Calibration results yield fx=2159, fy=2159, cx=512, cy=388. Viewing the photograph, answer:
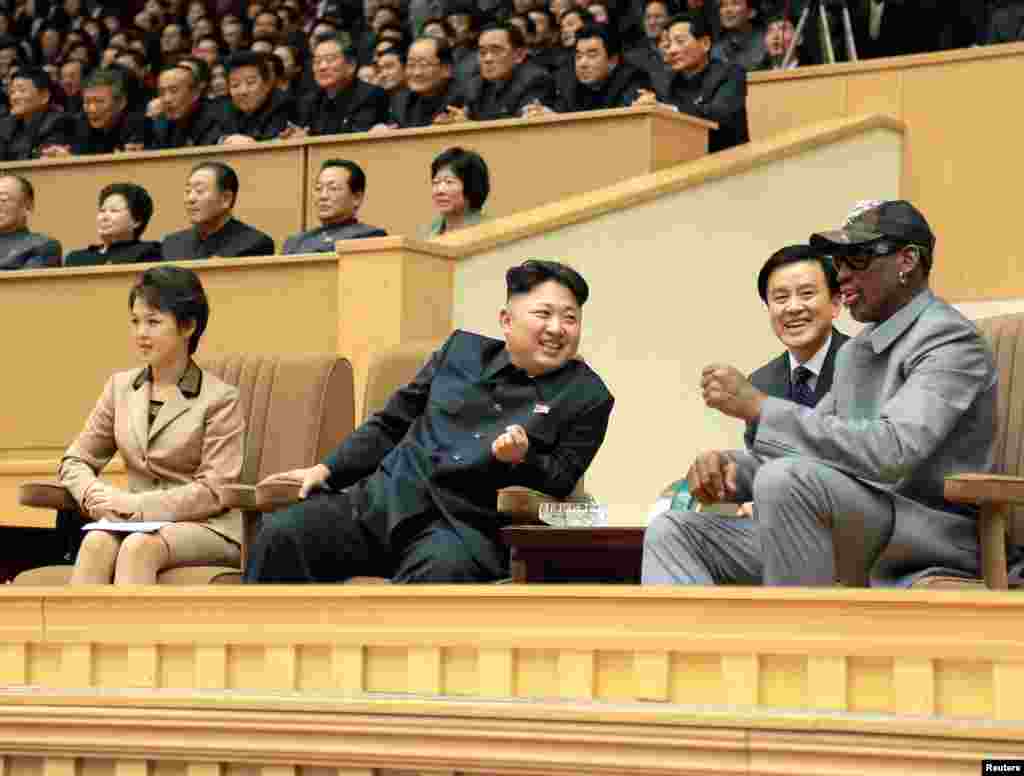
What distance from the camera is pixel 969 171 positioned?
7.22 meters

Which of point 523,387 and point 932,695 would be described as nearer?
point 932,695

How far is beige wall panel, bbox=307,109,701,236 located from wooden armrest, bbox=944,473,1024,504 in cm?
405

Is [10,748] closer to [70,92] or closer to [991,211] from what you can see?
[991,211]

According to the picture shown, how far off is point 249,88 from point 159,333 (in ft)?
14.9

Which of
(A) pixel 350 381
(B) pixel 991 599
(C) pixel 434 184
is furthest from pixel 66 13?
(B) pixel 991 599

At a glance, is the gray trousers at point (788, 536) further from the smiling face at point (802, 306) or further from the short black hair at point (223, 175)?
the short black hair at point (223, 175)

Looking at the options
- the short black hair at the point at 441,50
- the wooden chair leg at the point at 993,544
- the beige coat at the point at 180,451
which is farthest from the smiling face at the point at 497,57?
the wooden chair leg at the point at 993,544

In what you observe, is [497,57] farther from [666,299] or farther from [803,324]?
[803,324]

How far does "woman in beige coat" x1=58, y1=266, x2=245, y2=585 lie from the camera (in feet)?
13.8

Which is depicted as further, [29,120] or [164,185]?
[29,120]

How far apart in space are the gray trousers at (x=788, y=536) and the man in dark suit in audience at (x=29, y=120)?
6.47m

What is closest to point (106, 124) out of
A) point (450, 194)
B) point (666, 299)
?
point (450, 194)

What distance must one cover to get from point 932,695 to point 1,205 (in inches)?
212

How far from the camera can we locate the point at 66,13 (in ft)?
42.0
